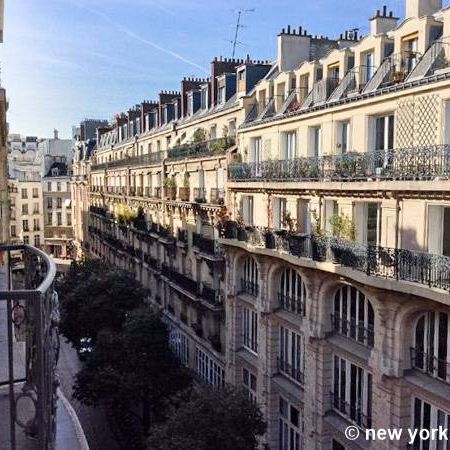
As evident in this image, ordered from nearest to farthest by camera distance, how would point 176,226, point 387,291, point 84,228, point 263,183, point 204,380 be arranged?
point 387,291, point 263,183, point 204,380, point 176,226, point 84,228

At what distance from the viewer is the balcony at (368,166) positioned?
1681 centimetres

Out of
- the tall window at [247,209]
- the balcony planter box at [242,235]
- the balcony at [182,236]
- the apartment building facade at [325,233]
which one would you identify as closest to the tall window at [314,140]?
the apartment building facade at [325,233]

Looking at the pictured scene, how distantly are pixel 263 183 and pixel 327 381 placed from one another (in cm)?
955

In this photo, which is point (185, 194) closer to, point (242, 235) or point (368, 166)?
point (242, 235)

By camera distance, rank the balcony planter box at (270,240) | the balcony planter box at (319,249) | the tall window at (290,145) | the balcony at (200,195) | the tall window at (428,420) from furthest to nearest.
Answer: the balcony at (200,195), the tall window at (290,145), the balcony planter box at (270,240), the balcony planter box at (319,249), the tall window at (428,420)

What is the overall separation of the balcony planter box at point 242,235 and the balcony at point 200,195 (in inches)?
256

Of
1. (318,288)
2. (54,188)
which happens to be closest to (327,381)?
(318,288)

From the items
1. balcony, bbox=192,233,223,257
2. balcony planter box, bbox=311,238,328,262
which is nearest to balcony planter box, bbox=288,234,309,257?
balcony planter box, bbox=311,238,328,262

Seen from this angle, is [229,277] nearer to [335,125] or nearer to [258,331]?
[258,331]

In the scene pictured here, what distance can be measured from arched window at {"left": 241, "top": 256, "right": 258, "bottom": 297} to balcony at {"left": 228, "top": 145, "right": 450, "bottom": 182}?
4584 millimetres

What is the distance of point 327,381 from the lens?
22531 millimetres

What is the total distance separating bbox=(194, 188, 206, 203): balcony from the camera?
34.7 m

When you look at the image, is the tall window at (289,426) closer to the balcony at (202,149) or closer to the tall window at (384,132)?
the tall window at (384,132)

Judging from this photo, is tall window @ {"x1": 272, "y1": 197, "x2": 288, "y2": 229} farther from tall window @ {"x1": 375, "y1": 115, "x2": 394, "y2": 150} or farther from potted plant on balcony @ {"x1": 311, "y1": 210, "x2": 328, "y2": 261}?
tall window @ {"x1": 375, "y1": 115, "x2": 394, "y2": 150}
